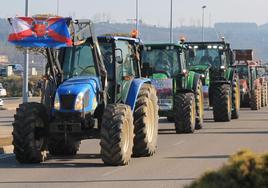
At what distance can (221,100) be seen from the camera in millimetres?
25422

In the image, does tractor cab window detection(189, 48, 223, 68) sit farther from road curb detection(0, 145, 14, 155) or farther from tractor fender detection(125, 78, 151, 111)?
tractor fender detection(125, 78, 151, 111)

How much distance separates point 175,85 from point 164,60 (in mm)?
875

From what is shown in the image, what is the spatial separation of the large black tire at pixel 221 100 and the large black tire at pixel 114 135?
501 inches

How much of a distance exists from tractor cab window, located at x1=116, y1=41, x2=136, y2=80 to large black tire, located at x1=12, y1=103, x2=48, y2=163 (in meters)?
2.00

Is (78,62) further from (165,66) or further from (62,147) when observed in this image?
(165,66)

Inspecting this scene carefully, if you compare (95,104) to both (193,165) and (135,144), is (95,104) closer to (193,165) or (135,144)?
(135,144)

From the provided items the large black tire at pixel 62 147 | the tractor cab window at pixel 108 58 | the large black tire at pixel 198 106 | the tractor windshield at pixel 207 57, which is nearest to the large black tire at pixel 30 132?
the large black tire at pixel 62 147

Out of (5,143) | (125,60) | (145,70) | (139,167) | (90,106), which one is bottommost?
(139,167)

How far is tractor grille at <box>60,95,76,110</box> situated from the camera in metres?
13.1

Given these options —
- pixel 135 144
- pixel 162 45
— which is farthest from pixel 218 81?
pixel 135 144

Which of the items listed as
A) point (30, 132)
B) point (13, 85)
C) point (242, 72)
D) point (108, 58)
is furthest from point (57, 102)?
point (13, 85)

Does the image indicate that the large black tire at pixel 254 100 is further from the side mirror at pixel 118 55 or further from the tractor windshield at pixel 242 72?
the side mirror at pixel 118 55

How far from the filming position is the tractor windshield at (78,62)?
1427cm

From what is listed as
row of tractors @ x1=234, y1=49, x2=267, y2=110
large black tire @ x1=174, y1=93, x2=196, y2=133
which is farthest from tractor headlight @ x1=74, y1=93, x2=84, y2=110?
row of tractors @ x1=234, y1=49, x2=267, y2=110
